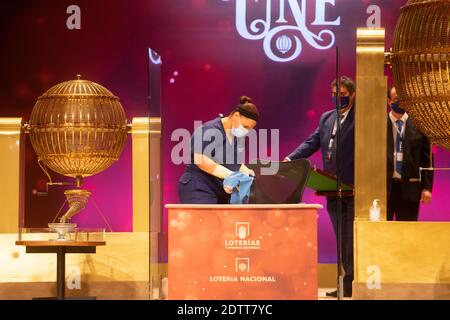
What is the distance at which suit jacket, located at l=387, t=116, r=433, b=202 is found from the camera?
23.5ft

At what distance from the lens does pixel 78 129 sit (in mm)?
6602

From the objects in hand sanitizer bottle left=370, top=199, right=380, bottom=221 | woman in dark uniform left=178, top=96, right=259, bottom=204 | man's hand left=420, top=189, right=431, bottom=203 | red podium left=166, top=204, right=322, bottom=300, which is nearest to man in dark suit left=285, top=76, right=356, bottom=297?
man's hand left=420, top=189, right=431, bottom=203

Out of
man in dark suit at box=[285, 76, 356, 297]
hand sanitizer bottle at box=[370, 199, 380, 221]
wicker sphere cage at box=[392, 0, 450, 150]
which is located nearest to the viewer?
wicker sphere cage at box=[392, 0, 450, 150]

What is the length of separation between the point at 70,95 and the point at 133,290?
4.38ft

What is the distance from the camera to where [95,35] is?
8.73 m

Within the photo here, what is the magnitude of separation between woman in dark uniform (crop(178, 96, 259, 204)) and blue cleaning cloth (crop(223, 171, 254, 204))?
0.17 ft

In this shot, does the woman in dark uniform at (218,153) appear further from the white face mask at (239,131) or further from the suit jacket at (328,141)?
the suit jacket at (328,141)

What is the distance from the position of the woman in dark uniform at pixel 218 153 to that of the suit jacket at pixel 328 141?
0.86 metres

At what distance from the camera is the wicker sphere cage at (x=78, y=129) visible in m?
6.62

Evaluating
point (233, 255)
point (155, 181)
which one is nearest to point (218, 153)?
point (155, 181)

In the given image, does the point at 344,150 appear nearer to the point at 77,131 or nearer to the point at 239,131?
the point at 239,131

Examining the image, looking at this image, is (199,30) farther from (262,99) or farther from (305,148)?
(305,148)

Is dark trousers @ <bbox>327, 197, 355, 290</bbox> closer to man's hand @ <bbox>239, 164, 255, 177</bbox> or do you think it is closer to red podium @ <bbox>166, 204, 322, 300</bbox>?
man's hand @ <bbox>239, 164, 255, 177</bbox>
